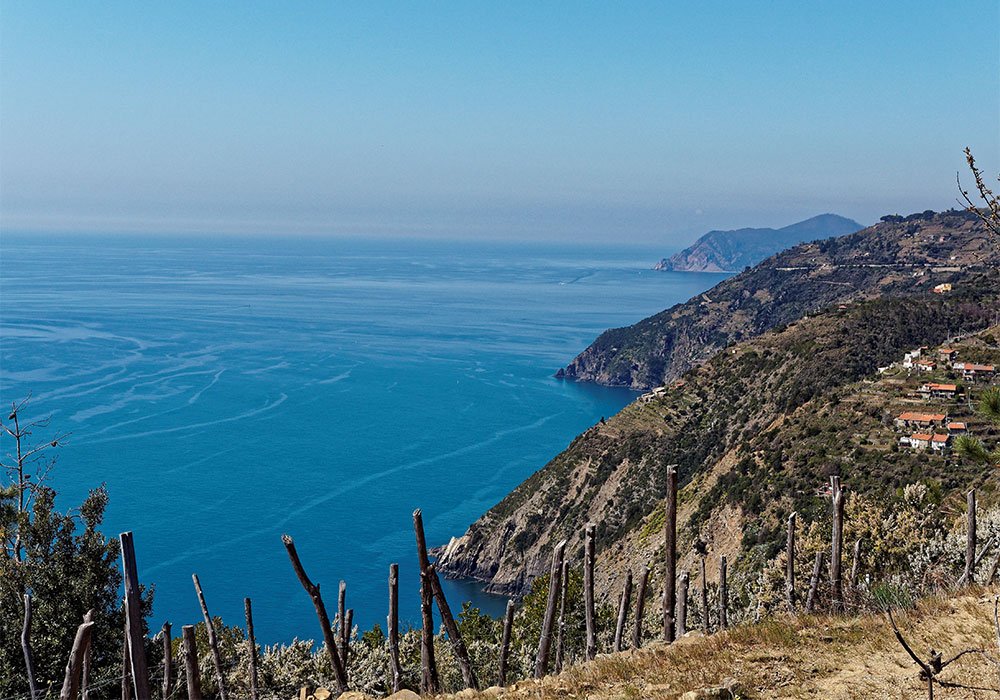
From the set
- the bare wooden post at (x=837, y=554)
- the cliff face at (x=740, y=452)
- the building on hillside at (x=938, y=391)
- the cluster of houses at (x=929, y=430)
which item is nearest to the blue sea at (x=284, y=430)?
the cliff face at (x=740, y=452)

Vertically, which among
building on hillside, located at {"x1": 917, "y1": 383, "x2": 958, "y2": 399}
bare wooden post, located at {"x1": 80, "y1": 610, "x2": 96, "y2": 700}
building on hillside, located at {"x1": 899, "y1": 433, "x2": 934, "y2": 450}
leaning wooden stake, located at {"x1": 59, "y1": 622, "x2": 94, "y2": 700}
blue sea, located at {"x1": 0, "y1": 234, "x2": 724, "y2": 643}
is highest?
leaning wooden stake, located at {"x1": 59, "y1": 622, "x2": 94, "y2": 700}

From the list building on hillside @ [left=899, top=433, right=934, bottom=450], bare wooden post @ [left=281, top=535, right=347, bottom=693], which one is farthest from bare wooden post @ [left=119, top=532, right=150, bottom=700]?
building on hillside @ [left=899, top=433, right=934, bottom=450]

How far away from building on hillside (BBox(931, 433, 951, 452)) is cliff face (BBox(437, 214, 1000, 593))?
1254 mm

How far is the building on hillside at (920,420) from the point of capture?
3741 centimetres

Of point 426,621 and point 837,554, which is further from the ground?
point 837,554

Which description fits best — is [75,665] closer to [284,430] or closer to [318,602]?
[318,602]

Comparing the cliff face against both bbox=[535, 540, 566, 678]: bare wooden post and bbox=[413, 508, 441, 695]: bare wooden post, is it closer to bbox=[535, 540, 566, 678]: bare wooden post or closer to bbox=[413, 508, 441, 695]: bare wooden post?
bbox=[535, 540, 566, 678]: bare wooden post

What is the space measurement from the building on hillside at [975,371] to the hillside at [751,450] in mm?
788

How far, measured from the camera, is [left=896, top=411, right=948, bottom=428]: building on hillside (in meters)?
37.4

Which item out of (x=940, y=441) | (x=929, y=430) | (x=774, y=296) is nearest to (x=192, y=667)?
(x=940, y=441)

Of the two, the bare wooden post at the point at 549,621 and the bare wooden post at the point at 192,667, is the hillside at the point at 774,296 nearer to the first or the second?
the bare wooden post at the point at 549,621

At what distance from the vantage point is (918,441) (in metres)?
36.3

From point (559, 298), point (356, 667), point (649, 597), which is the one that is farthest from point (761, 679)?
point (559, 298)

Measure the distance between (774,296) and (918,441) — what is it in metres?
86.0
